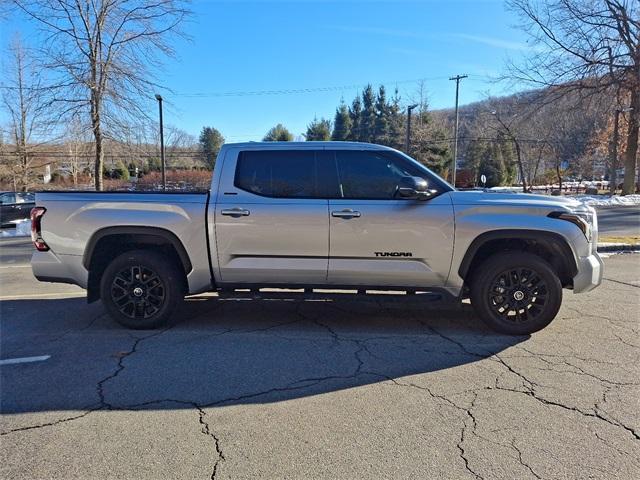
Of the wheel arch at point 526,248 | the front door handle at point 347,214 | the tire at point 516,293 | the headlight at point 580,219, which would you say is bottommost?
the tire at point 516,293

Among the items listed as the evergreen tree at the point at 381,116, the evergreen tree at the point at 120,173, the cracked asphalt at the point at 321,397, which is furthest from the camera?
the evergreen tree at the point at 381,116

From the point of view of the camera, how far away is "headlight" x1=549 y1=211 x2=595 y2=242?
447 centimetres

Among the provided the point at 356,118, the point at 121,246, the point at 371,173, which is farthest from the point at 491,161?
the point at 121,246

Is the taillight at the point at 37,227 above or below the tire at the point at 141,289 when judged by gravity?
above

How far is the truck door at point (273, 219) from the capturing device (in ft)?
15.0

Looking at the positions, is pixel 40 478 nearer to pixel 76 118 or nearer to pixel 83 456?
pixel 83 456

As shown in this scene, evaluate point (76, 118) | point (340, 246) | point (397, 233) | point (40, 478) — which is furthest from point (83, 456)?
point (76, 118)

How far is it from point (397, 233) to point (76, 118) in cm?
1397

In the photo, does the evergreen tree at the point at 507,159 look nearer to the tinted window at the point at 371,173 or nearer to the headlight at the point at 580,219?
the headlight at the point at 580,219

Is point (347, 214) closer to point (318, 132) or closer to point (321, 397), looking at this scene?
point (321, 397)

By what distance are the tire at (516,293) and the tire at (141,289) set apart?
3.23 meters

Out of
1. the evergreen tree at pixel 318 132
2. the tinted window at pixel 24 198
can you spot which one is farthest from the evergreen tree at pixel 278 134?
the tinted window at pixel 24 198

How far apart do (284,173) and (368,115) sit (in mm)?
63837

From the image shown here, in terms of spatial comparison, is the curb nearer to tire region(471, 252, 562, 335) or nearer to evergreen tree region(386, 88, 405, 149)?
tire region(471, 252, 562, 335)
